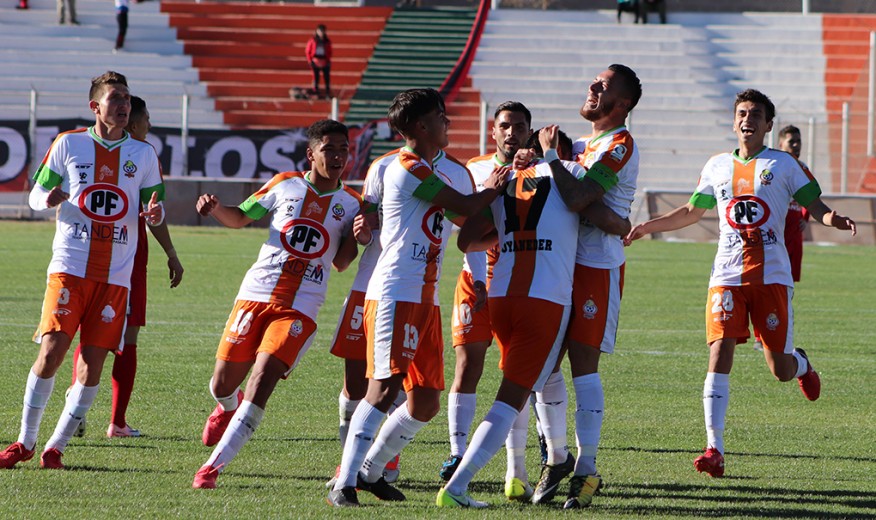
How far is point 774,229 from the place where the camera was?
7.86 metres

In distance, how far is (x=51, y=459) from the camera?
694 cm

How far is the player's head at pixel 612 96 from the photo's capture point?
671 cm

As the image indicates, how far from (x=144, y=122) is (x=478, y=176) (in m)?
2.32

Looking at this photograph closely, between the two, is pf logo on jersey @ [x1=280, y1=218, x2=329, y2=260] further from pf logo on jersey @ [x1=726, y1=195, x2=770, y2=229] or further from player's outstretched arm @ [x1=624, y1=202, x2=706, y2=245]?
pf logo on jersey @ [x1=726, y1=195, x2=770, y2=229]

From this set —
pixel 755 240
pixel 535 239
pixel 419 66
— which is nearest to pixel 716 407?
pixel 755 240

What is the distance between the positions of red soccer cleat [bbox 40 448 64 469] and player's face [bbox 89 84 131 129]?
1863 mm

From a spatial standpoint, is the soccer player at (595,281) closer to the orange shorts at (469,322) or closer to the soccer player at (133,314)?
the orange shorts at (469,322)

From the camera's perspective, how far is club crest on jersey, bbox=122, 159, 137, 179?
7344 mm

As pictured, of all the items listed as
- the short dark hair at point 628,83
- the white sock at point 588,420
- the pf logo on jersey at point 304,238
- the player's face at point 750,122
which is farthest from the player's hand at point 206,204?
the player's face at point 750,122

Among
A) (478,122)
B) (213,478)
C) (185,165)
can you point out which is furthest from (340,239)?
(478,122)

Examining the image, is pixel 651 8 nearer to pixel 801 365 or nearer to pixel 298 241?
pixel 801 365

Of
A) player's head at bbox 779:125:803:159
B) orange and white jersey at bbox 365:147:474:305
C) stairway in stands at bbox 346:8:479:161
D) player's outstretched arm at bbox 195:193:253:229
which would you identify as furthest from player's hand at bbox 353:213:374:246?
stairway in stands at bbox 346:8:479:161

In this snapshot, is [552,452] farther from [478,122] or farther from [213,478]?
[478,122]

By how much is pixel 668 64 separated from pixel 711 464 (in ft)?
92.8
